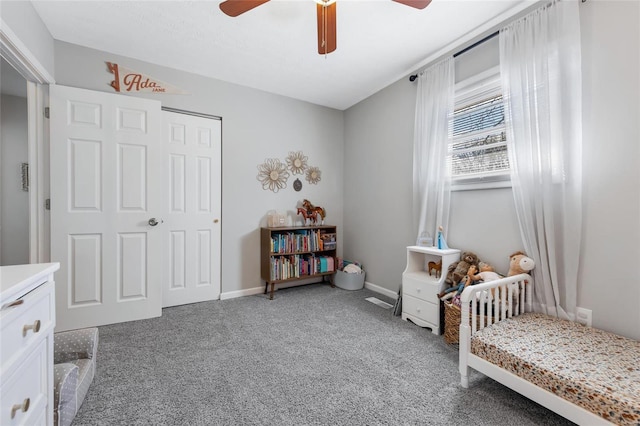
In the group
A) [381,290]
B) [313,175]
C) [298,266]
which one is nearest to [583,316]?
[381,290]

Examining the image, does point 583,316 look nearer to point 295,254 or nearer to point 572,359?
point 572,359

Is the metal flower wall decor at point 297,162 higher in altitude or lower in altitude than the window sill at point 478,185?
higher

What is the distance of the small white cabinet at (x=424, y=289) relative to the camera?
→ 2311 mm

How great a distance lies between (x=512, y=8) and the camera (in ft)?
6.58

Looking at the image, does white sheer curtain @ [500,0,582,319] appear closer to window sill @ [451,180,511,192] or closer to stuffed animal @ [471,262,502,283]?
window sill @ [451,180,511,192]

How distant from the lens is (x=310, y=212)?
3.63 m

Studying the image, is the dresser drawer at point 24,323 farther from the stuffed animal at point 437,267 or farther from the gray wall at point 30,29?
the stuffed animal at point 437,267

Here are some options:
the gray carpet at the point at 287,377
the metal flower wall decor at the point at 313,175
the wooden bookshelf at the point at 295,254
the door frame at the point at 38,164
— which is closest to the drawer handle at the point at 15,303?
the gray carpet at the point at 287,377

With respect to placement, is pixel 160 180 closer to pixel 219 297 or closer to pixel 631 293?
pixel 219 297

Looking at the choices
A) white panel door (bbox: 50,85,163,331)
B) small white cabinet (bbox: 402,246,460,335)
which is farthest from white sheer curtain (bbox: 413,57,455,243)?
white panel door (bbox: 50,85,163,331)

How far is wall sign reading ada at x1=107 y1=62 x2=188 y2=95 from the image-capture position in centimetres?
263

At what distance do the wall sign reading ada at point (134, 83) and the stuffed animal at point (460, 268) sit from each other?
3320 mm

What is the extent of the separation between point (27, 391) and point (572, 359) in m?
2.28

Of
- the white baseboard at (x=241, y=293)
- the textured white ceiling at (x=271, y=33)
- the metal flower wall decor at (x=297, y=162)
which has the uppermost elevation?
the textured white ceiling at (x=271, y=33)
